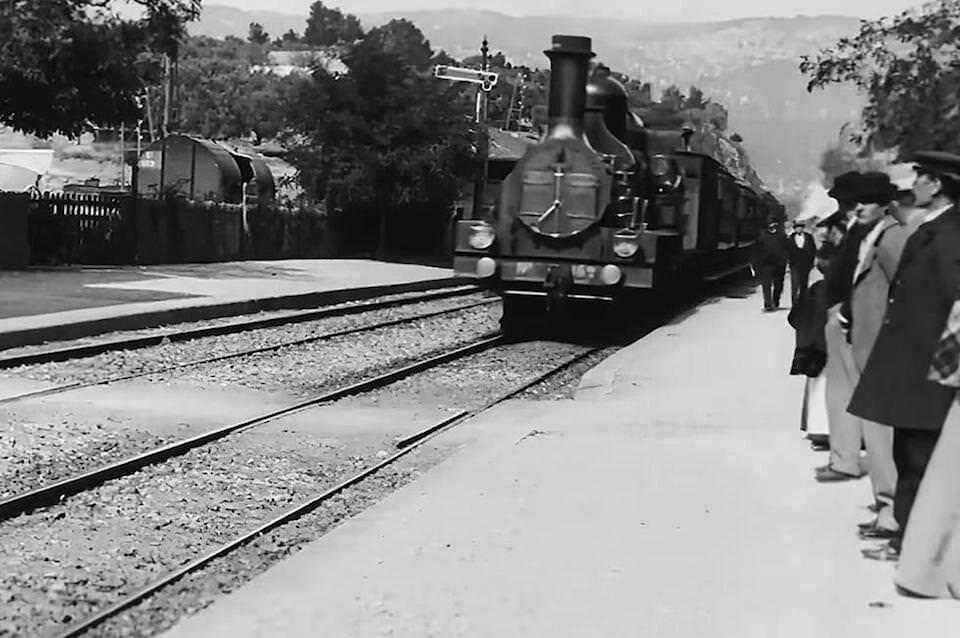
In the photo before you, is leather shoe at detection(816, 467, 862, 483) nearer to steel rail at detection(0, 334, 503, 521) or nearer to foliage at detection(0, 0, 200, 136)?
steel rail at detection(0, 334, 503, 521)

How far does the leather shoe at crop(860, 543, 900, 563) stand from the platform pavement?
70 mm

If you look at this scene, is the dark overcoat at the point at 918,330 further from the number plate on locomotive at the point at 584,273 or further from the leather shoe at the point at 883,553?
the number plate on locomotive at the point at 584,273

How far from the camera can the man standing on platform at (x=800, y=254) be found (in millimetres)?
22969

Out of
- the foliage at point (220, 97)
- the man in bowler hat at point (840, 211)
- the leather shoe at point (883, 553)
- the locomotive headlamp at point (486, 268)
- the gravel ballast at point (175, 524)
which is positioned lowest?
the gravel ballast at point (175, 524)

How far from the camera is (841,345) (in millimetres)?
8992

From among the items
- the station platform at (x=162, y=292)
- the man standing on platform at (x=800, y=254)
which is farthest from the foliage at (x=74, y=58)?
the man standing on platform at (x=800, y=254)

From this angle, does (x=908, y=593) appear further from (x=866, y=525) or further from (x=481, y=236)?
(x=481, y=236)

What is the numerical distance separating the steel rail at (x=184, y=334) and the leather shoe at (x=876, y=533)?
32.5ft

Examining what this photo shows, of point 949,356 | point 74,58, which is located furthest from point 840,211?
point 74,58

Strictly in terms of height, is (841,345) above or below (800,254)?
below

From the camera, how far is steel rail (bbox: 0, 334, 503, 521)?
8773 millimetres

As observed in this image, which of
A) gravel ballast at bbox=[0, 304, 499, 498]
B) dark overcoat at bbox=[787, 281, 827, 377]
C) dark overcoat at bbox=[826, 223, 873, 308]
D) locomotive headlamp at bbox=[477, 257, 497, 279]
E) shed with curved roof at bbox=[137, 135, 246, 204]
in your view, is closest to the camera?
dark overcoat at bbox=[826, 223, 873, 308]

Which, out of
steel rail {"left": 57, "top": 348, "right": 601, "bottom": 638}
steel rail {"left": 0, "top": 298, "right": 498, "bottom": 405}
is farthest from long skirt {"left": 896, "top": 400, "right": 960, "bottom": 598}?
steel rail {"left": 0, "top": 298, "right": 498, "bottom": 405}

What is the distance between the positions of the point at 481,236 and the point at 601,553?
13992 millimetres
